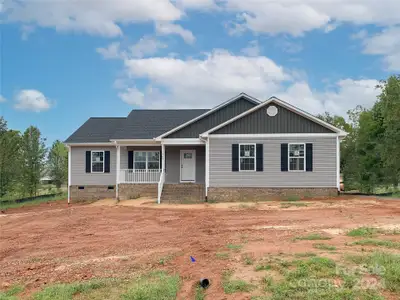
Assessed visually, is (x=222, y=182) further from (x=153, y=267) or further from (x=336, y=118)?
(x=336, y=118)

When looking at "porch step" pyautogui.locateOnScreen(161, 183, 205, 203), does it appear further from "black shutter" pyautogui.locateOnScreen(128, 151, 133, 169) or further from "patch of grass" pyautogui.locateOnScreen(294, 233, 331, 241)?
"patch of grass" pyautogui.locateOnScreen(294, 233, 331, 241)

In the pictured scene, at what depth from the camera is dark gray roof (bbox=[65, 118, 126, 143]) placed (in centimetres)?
2182

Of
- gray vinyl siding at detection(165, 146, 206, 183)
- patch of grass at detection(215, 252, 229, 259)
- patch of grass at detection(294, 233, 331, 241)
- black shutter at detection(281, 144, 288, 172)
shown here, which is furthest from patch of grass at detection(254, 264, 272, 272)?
→ gray vinyl siding at detection(165, 146, 206, 183)

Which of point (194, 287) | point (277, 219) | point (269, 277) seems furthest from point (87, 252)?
point (277, 219)

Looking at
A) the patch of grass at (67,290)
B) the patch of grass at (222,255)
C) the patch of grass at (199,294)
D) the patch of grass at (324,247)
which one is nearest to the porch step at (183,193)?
the patch of grass at (222,255)

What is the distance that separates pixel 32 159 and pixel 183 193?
1311 centimetres

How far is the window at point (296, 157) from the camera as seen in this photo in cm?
1747

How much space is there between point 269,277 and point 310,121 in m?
13.5

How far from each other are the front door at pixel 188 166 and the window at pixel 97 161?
486 cm

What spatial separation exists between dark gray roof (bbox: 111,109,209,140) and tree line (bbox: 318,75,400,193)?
11.5m

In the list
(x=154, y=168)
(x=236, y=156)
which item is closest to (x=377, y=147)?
(x=236, y=156)

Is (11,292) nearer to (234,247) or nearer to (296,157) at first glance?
(234,247)

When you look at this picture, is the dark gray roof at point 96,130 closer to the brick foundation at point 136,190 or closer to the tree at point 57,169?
the brick foundation at point 136,190

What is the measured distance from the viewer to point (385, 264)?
5.32 metres
